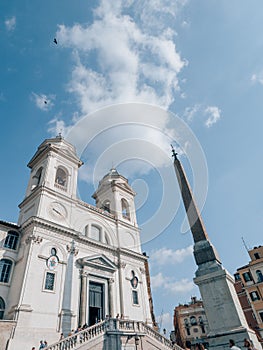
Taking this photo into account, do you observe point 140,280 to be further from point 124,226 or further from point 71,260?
point 71,260

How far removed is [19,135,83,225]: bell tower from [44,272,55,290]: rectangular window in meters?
4.93

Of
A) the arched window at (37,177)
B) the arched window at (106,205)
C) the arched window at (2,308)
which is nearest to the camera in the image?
the arched window at (2,308)

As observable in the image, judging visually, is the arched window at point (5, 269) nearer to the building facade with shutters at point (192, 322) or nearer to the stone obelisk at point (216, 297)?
the stone obelisk at point (216, 297)

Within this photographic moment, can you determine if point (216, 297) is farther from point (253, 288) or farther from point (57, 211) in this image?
point (253, 288)

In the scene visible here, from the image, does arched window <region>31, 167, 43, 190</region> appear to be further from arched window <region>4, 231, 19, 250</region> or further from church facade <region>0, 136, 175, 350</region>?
arched window <region>4, 231, 19, 250</region>

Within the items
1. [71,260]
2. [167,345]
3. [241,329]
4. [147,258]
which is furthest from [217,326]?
[147,258]

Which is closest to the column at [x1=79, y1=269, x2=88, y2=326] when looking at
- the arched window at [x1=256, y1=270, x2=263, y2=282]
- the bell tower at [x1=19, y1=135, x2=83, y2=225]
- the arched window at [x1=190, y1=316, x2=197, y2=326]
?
the bell tower at [x1=19, y1=135, x2=83, y2=225]

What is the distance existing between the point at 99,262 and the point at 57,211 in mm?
6205

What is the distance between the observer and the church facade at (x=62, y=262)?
16.1m

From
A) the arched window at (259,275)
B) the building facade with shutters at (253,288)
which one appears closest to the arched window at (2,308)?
the building facade with shutters at (253,288)

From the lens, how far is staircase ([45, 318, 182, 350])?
13008 millimetres

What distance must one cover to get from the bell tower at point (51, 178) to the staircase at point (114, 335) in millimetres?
10031

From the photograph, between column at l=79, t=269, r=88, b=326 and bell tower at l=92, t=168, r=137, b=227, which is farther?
bell tower at l=92, t=168, r=137, b=227

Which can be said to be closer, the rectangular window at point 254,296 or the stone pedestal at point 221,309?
the stone pedestal at point 221,309
